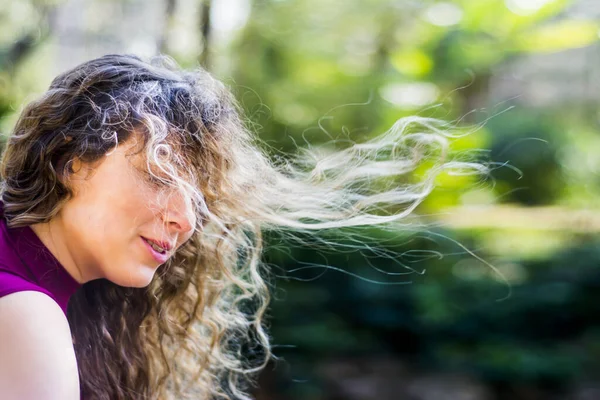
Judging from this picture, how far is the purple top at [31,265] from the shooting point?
3.71 feet

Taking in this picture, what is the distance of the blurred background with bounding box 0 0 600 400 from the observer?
13.5ft

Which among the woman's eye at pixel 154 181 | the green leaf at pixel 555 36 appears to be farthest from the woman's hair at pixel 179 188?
the green leaf at pixel 555 36

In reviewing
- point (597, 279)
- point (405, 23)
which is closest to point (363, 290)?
point (597, 279)

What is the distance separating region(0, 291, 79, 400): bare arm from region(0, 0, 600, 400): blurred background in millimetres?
2533

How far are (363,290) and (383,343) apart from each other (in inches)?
15.5

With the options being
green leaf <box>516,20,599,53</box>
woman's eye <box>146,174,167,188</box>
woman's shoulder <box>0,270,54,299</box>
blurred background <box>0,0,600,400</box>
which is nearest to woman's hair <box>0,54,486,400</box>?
woman's eye <box>146,174,167,188</box>

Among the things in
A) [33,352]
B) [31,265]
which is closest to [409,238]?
[31,265]

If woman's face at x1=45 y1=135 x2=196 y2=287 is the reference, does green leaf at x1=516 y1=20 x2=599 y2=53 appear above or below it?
below

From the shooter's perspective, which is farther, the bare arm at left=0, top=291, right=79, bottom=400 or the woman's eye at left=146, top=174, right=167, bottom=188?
the woman's eye at left=146, top=174, right=167, bottom=188

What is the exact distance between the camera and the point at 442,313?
4145 millimetres

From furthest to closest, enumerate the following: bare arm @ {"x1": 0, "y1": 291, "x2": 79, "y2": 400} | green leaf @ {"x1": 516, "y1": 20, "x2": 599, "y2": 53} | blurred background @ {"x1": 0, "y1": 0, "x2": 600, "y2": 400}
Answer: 1. green leaf @ {"x1": 516, "y1": 20, "x2": 599, "y2": 53}
2. blurred background @ {"x1": 0, "y1": 0, "x2": 600, "y2": 400}
3. bare arm @ {"x1": 0, "y1": 291, "x2": 79, "y2": 400}

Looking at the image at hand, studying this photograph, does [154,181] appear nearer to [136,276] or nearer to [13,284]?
[136,276]

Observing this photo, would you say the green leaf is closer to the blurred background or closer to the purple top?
the blurred background

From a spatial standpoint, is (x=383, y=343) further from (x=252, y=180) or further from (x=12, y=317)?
(x=12, y=317)
